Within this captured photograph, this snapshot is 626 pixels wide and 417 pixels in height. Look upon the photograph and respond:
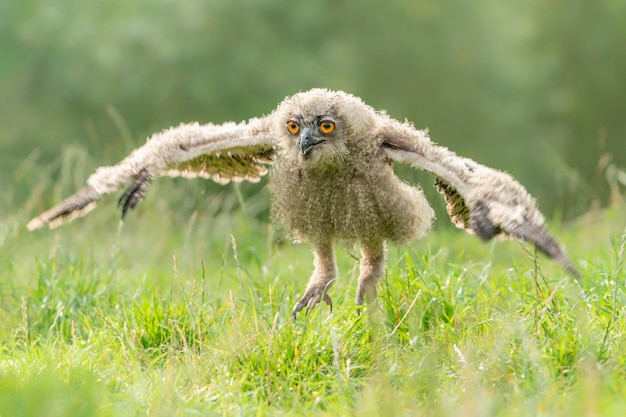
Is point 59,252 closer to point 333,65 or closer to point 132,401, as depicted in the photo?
point 132,401

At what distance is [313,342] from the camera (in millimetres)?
→ 4992

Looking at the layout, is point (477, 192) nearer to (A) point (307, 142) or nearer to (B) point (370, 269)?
(A) point (307, 142)

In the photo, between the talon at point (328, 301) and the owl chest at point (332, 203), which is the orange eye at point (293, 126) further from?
the talon at point (328, 301)

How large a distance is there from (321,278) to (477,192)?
1.38 m

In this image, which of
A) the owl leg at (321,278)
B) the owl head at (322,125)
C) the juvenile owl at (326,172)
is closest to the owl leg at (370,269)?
the juvenile owl at (326,172)

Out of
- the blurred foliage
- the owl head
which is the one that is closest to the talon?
the owl head

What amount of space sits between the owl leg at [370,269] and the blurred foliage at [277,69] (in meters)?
12.2

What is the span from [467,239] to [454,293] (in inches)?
97.6

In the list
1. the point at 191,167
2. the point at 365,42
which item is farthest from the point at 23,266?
the point at 365,42

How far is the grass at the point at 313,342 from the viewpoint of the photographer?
4.34 m

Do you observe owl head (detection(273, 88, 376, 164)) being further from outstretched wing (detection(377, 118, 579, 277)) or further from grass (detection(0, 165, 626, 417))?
grass (detection(0, 165, 626, 417))

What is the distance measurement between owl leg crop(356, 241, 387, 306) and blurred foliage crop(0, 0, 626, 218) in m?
12.2

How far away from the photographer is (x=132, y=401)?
14.5ft

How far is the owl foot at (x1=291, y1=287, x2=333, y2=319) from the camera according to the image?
5.58 metres
